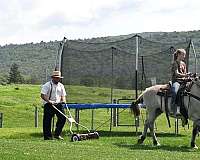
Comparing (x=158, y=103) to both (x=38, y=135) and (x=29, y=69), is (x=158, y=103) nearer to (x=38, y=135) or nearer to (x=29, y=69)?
(x=38, y=135)

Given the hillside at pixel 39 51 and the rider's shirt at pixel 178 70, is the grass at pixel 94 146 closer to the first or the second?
the rider's shirt at pixel 178 70

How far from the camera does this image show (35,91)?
6069 cm

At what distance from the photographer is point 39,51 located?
12850 centimetres

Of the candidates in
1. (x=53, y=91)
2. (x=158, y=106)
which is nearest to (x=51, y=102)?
(x=53, y=91)

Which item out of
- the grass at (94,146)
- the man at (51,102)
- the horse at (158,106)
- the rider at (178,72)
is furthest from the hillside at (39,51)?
the rider at (178,72)

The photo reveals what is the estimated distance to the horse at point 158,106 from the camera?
16016 millimetres

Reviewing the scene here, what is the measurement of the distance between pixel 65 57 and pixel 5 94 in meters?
31.9

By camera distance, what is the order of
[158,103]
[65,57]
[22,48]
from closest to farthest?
1. [158,103]
2. [65,57]
3. [22,48]

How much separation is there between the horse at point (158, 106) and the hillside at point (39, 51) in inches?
3183

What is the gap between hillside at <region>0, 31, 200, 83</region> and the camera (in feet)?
356

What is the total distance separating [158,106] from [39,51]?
113 m

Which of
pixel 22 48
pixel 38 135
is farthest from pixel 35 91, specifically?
pixel 22 48

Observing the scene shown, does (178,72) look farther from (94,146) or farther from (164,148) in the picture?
(94,146)

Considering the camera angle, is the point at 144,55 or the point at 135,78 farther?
the point at 144,55
